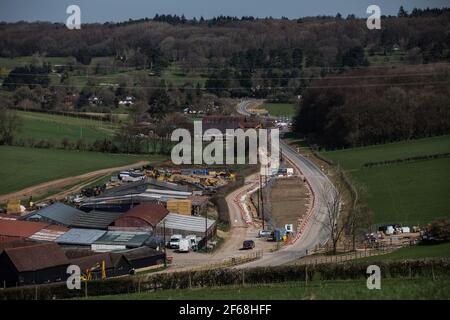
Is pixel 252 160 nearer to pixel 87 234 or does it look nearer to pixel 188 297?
pixel 87 234

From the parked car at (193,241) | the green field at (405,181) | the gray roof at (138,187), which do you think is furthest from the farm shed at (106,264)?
the gray roof at (138,187)

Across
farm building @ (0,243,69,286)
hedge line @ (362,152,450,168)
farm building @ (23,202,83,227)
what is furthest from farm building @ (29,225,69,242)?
hedge line @ (362,152,450,168)

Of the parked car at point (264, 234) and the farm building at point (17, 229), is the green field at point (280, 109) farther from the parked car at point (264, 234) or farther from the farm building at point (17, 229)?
the farm building at point (17, 229)

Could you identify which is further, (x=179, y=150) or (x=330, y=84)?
(x=330, y=84)

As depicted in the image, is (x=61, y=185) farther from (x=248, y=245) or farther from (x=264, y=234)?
(x=248, y=245)
